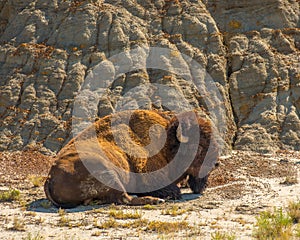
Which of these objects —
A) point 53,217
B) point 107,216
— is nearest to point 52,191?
point 53,217

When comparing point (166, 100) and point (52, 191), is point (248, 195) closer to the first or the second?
point (52, 191)

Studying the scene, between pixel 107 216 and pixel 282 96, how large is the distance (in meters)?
12.8

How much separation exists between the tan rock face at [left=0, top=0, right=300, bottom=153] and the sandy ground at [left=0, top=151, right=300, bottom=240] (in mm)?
5486

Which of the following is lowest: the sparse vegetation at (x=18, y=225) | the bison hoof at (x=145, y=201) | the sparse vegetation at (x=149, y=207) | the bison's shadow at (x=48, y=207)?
the bison's shadow at (x=48, y=207)

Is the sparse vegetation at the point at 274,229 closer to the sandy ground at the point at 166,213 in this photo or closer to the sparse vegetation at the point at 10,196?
the sandy ground at the point at 166,213

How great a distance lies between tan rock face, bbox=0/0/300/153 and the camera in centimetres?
1795

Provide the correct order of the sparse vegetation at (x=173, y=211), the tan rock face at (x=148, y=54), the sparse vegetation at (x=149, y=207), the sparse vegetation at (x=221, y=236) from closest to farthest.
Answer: the sparse vegetation at (x=221, y=236) < the sparse vegetation at (x=173, y=211) < the sparse vegetation at (x=149, y=207) < the tan rock face at (x=148, y=54)

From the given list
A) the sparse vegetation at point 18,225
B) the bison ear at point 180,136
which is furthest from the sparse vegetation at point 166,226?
the bison ear at point 180,136

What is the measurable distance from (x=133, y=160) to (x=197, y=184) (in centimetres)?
156

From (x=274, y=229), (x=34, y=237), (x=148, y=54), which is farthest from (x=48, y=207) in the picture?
(x=148, y=54)

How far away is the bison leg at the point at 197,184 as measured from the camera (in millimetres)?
9992

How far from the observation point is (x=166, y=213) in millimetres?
8211

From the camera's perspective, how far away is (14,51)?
2048 cm

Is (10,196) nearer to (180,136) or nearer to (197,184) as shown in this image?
(180,136)
